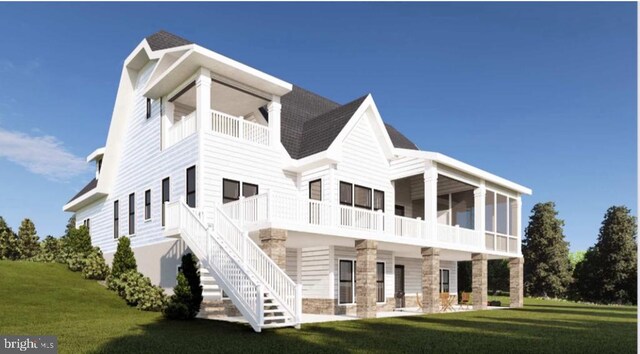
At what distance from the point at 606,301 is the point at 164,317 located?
41.2 meters

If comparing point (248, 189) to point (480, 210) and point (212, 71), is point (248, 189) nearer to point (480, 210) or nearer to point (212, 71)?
point (212, 71)

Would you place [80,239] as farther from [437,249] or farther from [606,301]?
[606,301]

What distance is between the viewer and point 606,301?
45062mm

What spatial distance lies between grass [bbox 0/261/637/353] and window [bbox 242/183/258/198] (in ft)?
17.9

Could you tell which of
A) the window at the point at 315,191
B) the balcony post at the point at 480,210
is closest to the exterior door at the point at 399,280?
the balcony post at the point at 480,210

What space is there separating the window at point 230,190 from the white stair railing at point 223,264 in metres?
1.99

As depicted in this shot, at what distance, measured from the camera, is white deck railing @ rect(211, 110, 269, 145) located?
65.1ft

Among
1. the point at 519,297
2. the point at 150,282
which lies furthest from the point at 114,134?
the point at 519,297

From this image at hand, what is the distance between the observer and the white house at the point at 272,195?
55.3 ft

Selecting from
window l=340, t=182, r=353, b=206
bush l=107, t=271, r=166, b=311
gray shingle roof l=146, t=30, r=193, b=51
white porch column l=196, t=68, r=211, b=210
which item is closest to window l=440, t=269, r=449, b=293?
window l=340, t=182, r=353, b=206

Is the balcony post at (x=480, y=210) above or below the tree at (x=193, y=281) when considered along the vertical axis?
above

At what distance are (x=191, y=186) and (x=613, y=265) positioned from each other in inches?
1576

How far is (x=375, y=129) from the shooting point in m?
24.5

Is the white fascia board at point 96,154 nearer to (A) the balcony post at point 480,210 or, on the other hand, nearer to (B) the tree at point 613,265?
(A) the balcony post at point 480,210
